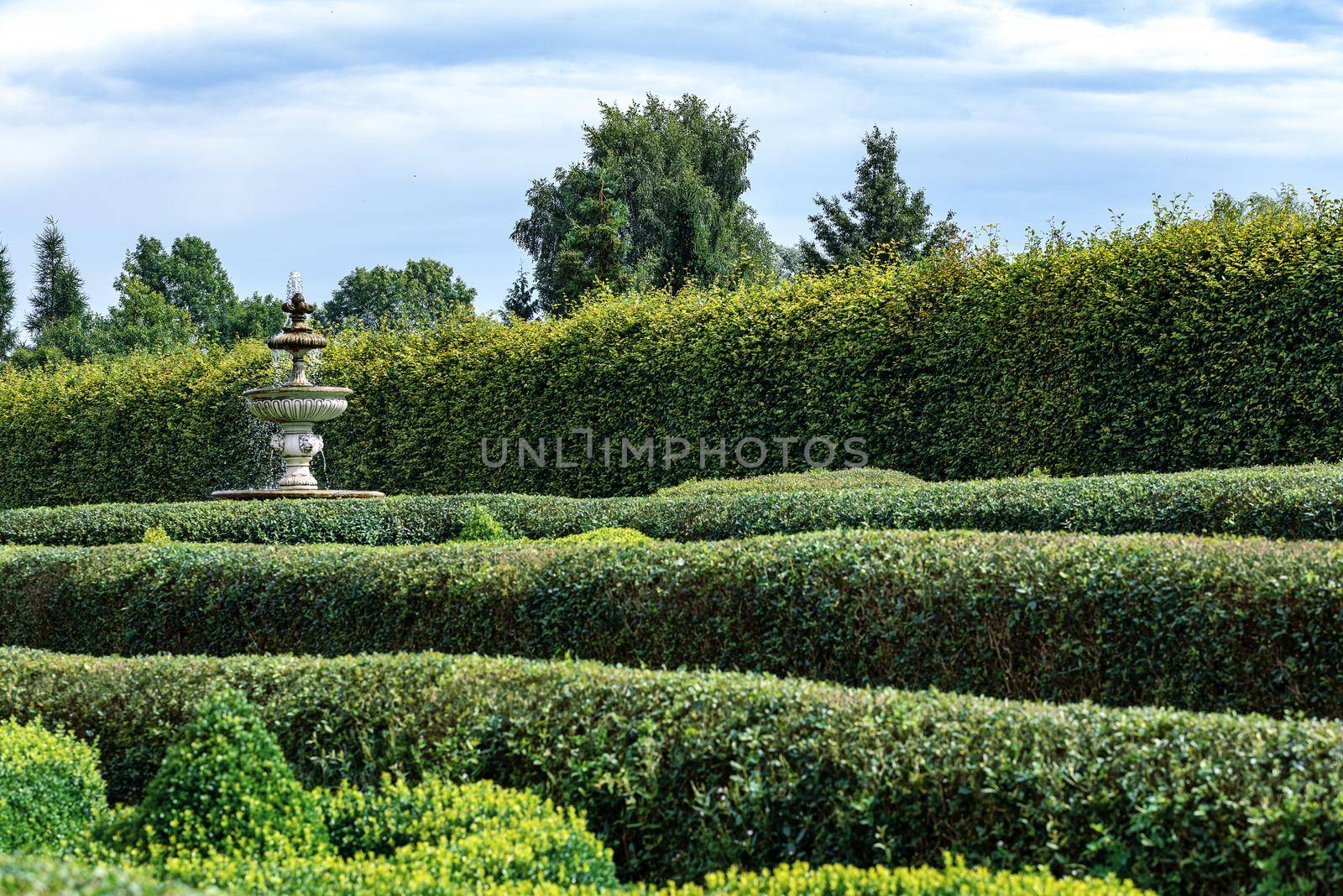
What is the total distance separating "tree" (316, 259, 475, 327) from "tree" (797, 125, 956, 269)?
2195 centimetres

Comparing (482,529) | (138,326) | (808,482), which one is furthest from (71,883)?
(138,326)

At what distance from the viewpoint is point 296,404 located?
15031 mm

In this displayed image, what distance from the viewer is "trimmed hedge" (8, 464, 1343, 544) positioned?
22.7ft

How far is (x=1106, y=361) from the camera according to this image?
11.4 metres

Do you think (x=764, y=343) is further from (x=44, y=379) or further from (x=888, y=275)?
(x=44, y=379)

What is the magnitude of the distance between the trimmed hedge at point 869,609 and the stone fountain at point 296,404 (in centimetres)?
828

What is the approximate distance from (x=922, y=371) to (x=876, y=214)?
2444 centimetres

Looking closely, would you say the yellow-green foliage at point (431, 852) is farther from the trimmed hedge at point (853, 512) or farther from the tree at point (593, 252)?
the tree at point (593, 252)

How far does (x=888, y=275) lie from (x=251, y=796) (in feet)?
35.6

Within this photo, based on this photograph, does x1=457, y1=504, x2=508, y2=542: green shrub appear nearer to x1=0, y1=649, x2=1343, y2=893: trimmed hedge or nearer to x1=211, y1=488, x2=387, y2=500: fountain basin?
x1=211, y1=488, x2=387, y2=500: fountain basin

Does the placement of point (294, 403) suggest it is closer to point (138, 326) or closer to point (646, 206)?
point (646, 206)

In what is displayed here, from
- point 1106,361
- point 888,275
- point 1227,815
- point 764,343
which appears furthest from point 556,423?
point 1227,815

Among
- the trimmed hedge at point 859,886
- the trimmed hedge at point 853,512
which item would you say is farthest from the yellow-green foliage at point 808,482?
the trimmed hedge at point 859,886

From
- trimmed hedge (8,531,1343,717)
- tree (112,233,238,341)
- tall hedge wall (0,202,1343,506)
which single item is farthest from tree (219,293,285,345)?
trimmed hedge (8,531,1343,717)
